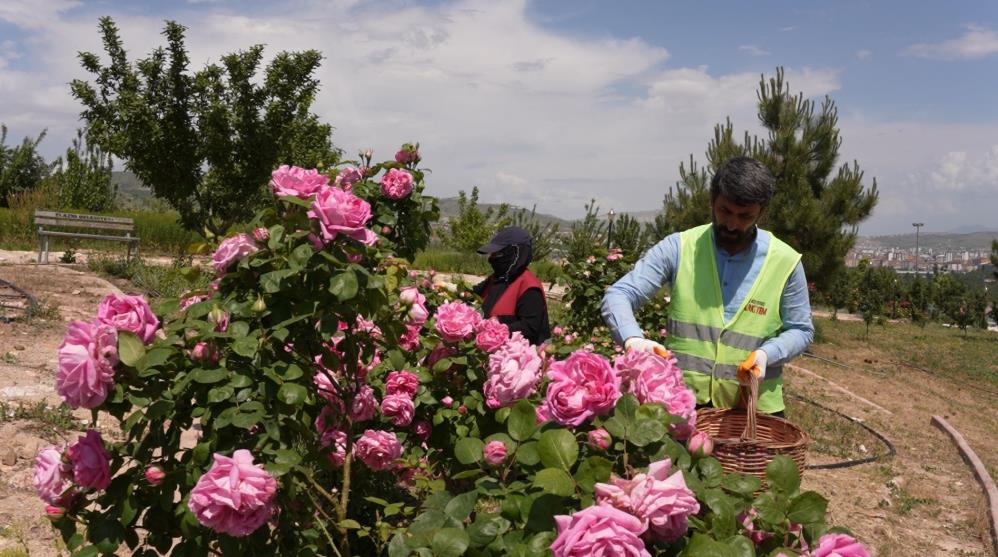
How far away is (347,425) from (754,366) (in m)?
1.11

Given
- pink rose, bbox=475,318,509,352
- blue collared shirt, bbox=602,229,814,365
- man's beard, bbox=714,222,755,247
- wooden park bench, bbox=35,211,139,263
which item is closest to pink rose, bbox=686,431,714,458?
pink rose, bbox=475,318,509,352

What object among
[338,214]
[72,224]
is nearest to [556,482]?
[338,214]

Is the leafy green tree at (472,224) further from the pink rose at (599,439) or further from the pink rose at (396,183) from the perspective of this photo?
the pink rose at (599,439)

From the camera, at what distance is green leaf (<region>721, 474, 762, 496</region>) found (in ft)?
3.88

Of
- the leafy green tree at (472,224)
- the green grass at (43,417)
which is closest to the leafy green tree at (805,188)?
the leafy green tree at (472,224)

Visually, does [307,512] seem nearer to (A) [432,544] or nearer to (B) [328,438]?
(B) [328,438]

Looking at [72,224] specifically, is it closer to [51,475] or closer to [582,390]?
[51,475]

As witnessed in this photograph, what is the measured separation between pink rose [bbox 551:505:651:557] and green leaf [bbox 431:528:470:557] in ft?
0.76

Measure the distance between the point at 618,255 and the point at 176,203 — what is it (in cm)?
928

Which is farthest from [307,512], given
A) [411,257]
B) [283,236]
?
[411,257]

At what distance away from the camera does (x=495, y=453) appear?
1292 mm

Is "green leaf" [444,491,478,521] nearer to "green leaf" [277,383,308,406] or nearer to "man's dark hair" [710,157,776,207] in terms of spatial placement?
"green leaf" [277,383,308,406]

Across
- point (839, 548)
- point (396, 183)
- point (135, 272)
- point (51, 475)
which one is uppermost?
point (396, 183)

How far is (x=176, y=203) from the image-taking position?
13133 millimetres
